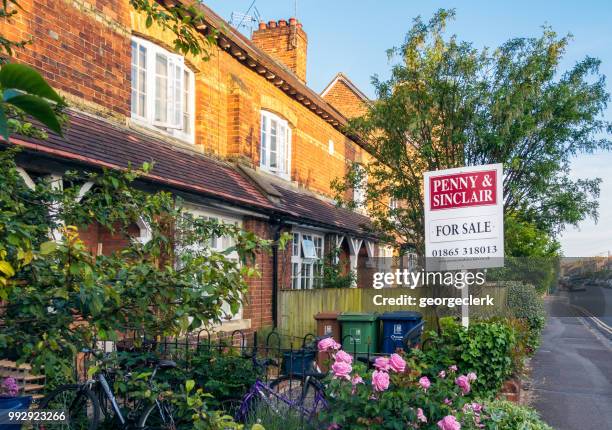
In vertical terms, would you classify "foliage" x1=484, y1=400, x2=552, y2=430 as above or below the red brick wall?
below

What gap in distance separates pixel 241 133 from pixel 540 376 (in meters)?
8.03

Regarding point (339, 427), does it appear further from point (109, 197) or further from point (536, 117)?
point (536, 117)

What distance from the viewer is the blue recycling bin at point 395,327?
10.0 m

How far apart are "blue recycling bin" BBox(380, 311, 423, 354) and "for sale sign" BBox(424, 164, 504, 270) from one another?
230 centimetres

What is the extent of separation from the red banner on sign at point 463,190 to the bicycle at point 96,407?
4.40m

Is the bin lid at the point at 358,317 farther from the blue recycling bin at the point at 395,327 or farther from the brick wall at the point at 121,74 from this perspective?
→ the brick wall at the point at 121,74

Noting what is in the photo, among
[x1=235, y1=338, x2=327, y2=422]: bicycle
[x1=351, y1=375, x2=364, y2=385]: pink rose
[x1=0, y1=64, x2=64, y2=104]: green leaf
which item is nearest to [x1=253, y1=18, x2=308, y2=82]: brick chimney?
[x1=235, y1=338, x2=327, y2=422]: bicycle

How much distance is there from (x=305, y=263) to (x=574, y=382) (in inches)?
306

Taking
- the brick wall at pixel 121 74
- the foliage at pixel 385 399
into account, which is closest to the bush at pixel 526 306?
the brick wall at pixel 121 74

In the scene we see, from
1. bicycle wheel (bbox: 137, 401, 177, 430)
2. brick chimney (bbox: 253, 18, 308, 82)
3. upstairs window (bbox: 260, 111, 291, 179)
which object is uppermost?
brick chimney (bbox: 253, 18, 308, 82)

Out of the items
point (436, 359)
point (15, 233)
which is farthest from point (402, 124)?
point (15, 233)

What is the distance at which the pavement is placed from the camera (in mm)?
7337

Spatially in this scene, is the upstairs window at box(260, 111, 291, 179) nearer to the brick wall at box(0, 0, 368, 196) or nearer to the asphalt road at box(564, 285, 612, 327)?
the brick wall at box(0, 0, 368, 196)

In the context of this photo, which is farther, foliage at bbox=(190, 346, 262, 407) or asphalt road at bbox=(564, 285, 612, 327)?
asphalt road at bbox=(564, 285, 612, 327)
